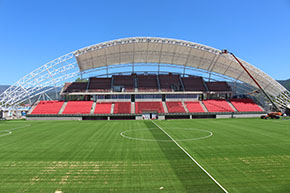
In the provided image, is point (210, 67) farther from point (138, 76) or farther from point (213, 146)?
point (213, 146)

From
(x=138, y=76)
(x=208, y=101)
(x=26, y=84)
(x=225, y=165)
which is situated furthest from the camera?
(x=138, y=76)

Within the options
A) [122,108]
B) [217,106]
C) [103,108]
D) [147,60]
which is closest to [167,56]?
[147,60]

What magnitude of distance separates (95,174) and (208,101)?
1931 inches

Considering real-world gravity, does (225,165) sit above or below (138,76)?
below

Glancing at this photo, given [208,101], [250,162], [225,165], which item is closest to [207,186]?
[225,165]

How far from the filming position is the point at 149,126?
27641 millimetres

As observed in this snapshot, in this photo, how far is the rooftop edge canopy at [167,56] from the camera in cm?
4319

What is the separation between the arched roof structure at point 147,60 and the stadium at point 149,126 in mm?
278

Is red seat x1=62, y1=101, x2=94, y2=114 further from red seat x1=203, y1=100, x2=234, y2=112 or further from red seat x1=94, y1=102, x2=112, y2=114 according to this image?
red seat x1=203, y1=100, x2=234, y2=112

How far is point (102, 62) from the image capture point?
167 feet

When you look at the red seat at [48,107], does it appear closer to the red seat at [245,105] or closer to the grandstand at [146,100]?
the grandstand at [146,100]

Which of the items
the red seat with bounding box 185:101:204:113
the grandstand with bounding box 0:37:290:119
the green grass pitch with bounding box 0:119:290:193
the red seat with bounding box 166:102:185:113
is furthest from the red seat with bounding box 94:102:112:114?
the green grass pitch with bounding box 0:119:290:193

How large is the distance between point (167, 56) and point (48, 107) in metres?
36.7

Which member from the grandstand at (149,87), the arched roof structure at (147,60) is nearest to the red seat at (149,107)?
the grandstand at (149,87)
